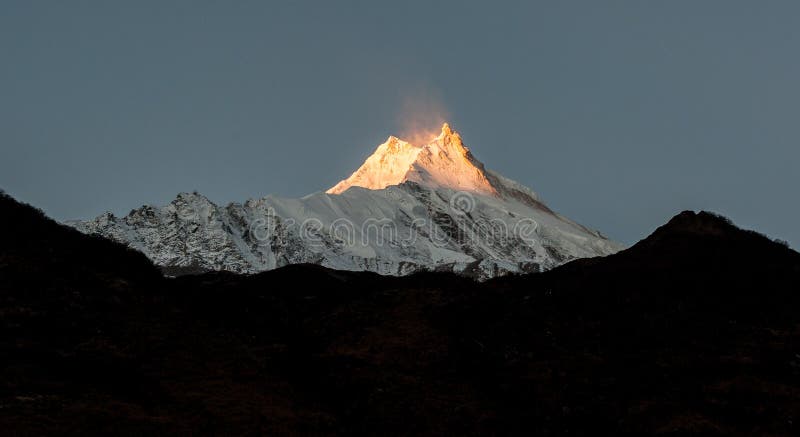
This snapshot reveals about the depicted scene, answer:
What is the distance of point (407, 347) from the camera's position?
34156 mm

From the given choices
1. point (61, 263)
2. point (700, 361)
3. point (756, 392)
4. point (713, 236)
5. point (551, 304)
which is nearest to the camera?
point (756, 392)

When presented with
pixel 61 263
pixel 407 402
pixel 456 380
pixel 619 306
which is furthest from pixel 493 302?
pixel 61 263

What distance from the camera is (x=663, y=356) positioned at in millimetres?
31547

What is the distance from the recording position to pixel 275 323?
38.4 meters

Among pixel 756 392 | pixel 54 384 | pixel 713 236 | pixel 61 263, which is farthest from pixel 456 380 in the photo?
pixel 713 236

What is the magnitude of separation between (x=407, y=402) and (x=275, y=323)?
11.9m

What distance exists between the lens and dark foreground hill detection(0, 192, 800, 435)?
84.5 feet

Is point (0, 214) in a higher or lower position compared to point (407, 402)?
higher

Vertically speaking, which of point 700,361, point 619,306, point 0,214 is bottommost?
point 700,361

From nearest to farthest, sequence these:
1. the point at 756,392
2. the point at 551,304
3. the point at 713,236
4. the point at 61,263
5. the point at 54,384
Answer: the point at 54,384 < the point at 756,392 < the point at 61,263 < the point at 551,304 < the point at 713,236

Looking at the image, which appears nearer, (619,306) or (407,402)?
(407,402)

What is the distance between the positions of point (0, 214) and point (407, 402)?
2452cm

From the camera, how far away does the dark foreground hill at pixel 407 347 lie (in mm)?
25750

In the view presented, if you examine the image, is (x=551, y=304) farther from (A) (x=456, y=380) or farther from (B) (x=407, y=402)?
(B) (x=407, y=402)
